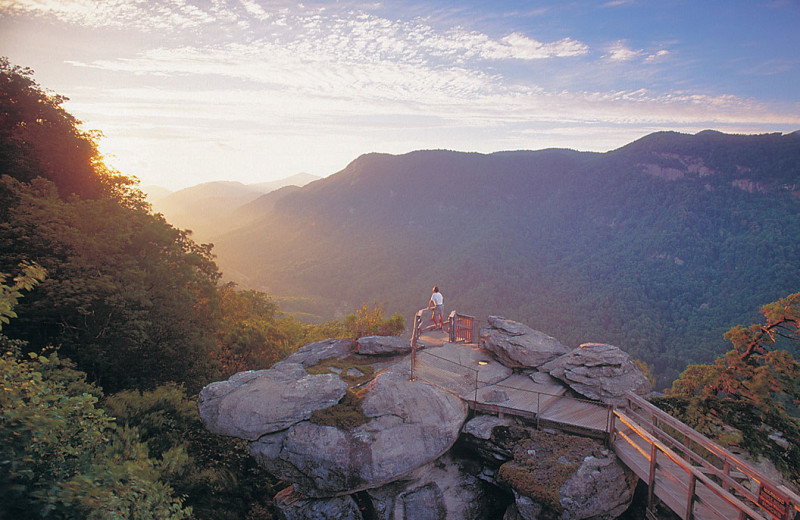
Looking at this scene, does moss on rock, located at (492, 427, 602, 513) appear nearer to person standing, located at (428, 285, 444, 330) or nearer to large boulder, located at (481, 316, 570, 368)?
large boulder, located at (481, 316, 570, 368)

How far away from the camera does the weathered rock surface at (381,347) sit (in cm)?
1750

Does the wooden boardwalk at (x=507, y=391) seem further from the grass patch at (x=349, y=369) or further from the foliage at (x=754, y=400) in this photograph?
the foliage at (x=754, y=400)

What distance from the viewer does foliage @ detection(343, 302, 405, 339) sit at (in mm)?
21000

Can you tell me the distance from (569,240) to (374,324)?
429ft

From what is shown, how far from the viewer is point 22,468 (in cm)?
477

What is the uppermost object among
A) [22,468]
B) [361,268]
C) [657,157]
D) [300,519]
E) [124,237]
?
[657,157]

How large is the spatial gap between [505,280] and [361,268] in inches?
2095

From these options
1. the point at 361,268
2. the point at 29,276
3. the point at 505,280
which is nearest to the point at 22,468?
the point at 29,276

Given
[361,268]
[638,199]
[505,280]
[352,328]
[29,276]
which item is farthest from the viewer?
[361,268]

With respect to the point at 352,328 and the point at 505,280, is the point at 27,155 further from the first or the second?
the point at 505,280

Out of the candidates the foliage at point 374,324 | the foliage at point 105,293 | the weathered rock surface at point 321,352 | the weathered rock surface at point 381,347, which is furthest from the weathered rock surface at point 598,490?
the foliage at point 105,293

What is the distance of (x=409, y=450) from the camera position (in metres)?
11.3

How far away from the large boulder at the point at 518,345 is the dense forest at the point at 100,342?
6470 millimetres

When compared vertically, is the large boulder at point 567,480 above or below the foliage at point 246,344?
above
